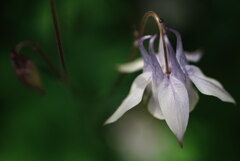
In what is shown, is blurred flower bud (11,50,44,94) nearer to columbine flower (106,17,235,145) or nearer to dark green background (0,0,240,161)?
dark green background (0,0,240,161)

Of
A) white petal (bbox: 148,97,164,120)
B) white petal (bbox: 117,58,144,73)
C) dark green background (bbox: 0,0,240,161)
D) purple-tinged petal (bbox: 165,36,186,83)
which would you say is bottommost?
dark green background (bbox: 0,0,240,161)

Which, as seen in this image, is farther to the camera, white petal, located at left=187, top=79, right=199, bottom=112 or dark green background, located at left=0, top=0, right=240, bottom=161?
dark green background, located at left=0, top=0, right=240, bottom=161

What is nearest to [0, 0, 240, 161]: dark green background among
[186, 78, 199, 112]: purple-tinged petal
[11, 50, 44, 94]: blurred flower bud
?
[11, 50, 44, 94]: blurred flower bud

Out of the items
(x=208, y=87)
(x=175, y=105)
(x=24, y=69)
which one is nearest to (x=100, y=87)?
(x=24, y=69)

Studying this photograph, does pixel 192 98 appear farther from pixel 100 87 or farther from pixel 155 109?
pixel 100 87

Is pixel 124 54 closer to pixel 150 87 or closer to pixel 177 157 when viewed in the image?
pixel 177 157

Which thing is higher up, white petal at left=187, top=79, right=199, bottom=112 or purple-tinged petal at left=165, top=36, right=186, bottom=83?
purple-tinged petal at left=165, top=36, right=186, bottom=83

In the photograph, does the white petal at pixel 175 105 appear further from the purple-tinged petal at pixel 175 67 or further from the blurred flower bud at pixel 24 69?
the blurred flower bud at pixel 24 69
